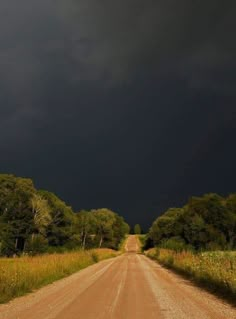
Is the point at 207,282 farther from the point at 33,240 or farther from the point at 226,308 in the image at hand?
the point at 33,240

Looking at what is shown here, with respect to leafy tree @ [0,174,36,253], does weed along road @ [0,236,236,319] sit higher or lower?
lower

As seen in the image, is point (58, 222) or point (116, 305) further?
Result: point (58, 222)

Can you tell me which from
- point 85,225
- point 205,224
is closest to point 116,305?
point 205,224

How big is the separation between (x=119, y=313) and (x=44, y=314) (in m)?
2.07

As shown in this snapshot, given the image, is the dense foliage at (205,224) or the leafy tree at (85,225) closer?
the dense foliage at (205,224)

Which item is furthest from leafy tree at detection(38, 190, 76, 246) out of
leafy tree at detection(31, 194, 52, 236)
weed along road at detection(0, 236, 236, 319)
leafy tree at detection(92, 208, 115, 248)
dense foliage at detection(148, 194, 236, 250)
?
weed along road at detection(0, 236, 236, 319)

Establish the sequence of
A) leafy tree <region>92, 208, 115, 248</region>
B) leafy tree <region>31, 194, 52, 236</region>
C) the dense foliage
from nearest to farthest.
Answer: leafy tree <region>31, 194, 52, 236</region> < the dense foliage < leafy tree <region>92, 208, 115, 248</region>

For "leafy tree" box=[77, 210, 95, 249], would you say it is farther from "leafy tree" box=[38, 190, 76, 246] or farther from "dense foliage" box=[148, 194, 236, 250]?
"dense foliage" box=[148, 194, 236, 250]

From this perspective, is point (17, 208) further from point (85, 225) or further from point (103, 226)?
point (103, 226)

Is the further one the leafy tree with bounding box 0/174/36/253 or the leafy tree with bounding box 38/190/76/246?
the leafy tree with bounding box 38/190/76/246

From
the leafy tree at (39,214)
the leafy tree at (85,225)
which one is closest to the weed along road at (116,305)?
the leafy tree at (39,214)

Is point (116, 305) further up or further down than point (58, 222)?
further down

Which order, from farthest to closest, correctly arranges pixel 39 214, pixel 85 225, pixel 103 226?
1. pixel 103 226
2. pixel 85 225
3. pixel 39 214

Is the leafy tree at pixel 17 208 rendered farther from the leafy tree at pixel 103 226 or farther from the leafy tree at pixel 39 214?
the leafy tree at pixel 103 226
